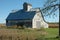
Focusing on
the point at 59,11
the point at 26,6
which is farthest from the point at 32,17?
the point at 59,11

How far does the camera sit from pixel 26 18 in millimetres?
50219

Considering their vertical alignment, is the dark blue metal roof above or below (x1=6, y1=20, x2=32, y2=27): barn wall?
above

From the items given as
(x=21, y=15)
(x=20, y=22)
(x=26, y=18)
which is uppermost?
(x=21, y=15)

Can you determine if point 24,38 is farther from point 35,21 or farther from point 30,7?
point 30,7

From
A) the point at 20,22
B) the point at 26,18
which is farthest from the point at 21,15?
the point at 26,18

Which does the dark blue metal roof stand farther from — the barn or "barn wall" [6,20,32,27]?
"barn wall" [6,20,32,27]

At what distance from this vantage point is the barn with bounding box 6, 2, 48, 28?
49.7 m

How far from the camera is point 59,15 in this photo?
2130 cm

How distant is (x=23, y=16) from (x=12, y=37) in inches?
1285

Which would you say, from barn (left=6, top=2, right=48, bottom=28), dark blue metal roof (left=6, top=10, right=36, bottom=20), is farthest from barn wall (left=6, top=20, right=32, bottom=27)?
dark blue metal roof (left=6, top=10, right=36, bottom=20)

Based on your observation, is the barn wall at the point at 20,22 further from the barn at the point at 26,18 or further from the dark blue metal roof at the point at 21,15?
the dark blue metal roof at the point at 21,15

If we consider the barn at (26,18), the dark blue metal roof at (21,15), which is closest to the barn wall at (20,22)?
the barn at (26,18)

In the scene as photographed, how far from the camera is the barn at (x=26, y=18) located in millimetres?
49719

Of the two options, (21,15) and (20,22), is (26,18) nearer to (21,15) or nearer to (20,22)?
(20,22)
